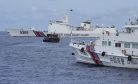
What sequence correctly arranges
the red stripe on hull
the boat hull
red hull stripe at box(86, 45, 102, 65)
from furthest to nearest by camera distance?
the red stripe on hull < red hull stripe at box(86, 45, 102, 65) < the boat hull

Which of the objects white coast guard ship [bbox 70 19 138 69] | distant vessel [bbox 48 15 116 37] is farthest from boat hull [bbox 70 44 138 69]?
distant vessel [bbox 48 15 116 37]

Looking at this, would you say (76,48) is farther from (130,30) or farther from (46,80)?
(46,80)

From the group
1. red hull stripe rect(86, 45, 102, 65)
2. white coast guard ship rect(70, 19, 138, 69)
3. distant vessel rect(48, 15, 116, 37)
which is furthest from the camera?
Answer: distant vessel rect(48, 15, 116, 37)

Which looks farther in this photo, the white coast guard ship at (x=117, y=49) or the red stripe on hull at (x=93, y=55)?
the red stripe on hull at (x=93, y=55)

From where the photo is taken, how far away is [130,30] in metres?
53.2

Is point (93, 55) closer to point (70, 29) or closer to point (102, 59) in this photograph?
point (102, 59)

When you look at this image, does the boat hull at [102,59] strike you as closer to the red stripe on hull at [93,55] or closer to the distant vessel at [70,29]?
the red stripe on hull at [93,55]

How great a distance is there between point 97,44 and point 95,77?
866 cm

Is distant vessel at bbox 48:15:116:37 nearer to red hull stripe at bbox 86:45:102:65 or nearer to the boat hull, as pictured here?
the boat hull

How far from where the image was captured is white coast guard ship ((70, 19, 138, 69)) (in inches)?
2024

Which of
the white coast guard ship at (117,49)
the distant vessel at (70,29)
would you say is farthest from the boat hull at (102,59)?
the distant vessel at (70,29)

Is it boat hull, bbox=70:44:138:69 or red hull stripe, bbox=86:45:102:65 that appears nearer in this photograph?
boat hull, bbox=70:44:138:69

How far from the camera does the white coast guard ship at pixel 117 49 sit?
51406 mm

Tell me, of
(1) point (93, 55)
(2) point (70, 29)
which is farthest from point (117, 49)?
(2) point (70, 29)
